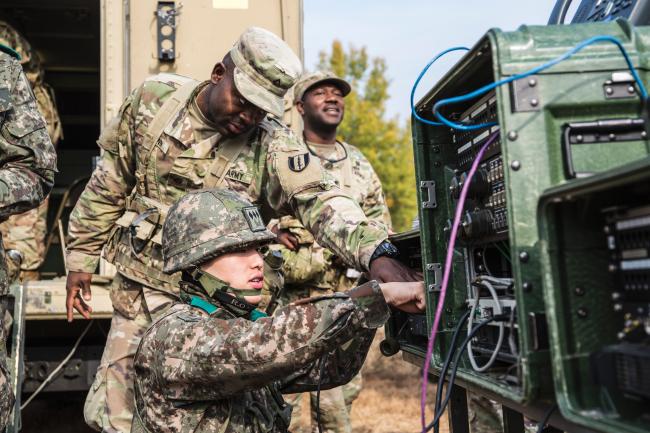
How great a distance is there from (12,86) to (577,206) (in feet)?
7.46

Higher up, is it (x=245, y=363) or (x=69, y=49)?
(x=69, y=49)

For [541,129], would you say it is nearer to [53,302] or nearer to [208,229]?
[208,229]

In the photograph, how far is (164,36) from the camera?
4.50 meters

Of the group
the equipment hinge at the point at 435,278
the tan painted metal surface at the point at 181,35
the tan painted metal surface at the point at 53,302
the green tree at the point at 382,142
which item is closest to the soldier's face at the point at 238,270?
the equipment hinge at the point at 435,278

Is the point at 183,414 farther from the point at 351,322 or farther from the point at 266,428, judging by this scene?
the point at 351,322

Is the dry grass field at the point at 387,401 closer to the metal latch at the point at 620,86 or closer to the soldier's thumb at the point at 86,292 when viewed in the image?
the soldier's thumb at the point at 86,292

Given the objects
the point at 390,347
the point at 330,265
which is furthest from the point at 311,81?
the point at 390,347

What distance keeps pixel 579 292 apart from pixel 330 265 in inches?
132

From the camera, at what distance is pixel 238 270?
2.55m

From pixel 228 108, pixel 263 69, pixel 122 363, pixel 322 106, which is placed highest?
pixel 322 106

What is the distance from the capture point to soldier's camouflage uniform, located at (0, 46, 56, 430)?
2988 millimetres

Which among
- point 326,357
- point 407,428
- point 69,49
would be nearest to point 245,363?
point 326,357

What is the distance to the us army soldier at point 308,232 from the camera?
16.0 ft

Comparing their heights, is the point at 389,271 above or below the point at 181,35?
below
